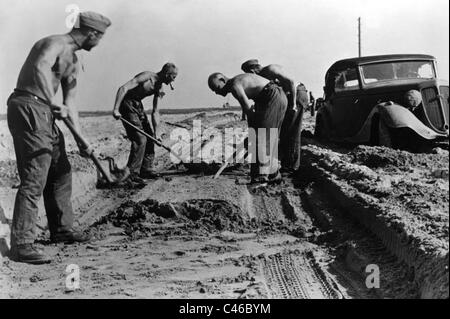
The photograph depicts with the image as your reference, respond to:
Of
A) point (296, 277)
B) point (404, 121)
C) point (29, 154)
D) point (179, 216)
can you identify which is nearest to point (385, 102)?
point (404, 121)

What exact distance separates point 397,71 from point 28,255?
25.0ft

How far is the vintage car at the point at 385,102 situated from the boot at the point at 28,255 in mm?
5454

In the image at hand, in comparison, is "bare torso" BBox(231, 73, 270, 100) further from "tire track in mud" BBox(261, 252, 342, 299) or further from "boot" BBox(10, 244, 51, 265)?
"boot" BBox(10, 244, 51, 265)

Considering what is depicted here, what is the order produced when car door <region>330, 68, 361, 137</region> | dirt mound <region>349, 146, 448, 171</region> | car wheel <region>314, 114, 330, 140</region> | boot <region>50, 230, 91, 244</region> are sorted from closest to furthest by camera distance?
1. boot <region>50, 230, 91, 244</region>
2. dirt mound <region>349, 146, 448, 171</region>
3. car door <region>330, 68, 361, 137</region>
4. car wheel <region>314, 114, 330, 140</region>

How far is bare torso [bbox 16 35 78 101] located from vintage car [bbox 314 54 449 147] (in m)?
5.04

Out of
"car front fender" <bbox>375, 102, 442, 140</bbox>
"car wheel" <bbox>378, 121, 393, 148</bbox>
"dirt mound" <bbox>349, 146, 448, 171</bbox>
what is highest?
"car front fender" <bbox>375, 102, 442, 140</bbox>

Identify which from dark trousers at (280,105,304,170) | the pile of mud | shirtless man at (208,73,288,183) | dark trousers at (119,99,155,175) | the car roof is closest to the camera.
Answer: the pile of mud

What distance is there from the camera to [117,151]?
14578 millimetres

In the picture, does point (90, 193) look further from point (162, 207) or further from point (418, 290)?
point (418, 290)

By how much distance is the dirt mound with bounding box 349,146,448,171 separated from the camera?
26.7 feet

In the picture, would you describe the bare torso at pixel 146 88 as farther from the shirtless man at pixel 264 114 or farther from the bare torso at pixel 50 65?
the bare torso at pixel 50 65

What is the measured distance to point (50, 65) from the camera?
529 centimetres

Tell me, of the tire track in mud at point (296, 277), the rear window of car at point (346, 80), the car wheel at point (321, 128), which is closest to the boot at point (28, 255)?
the tire track in mud at point (296, 277)

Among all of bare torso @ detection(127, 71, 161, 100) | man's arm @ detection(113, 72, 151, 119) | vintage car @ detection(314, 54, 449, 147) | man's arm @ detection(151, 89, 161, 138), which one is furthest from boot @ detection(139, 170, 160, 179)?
vintage car @ detection(314, 54, 449, 147)
